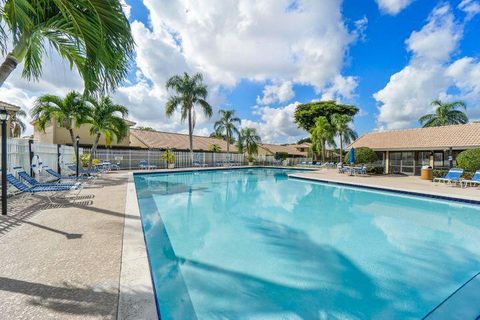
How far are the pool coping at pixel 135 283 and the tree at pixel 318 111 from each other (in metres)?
39.6

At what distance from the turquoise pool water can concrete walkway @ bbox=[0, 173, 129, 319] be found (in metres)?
0.84

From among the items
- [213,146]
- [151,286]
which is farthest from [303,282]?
[213,146]

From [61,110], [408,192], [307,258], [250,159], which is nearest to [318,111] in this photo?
[250,159]

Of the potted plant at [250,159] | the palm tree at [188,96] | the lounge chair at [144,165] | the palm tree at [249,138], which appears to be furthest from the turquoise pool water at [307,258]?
the potted plant at [250,159]

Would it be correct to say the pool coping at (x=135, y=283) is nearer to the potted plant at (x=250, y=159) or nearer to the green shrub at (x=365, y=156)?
the green shrub at (x=365, y=156)

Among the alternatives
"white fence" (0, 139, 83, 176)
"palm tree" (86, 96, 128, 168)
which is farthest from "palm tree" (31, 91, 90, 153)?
"white fence" (0, 139, 83, 176)

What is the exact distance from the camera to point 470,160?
47.8 ft

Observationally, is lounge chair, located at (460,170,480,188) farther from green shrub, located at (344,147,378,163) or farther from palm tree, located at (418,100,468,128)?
palm tree, located at (418,100,468,128)

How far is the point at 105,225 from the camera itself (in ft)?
17.1

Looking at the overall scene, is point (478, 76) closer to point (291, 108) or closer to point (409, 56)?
point (409, 56)

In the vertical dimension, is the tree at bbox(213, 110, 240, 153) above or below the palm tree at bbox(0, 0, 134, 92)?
above

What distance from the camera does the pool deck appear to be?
2436 millimetres

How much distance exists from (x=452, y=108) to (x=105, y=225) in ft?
138

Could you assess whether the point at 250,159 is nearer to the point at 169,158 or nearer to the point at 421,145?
the point at 169,158
